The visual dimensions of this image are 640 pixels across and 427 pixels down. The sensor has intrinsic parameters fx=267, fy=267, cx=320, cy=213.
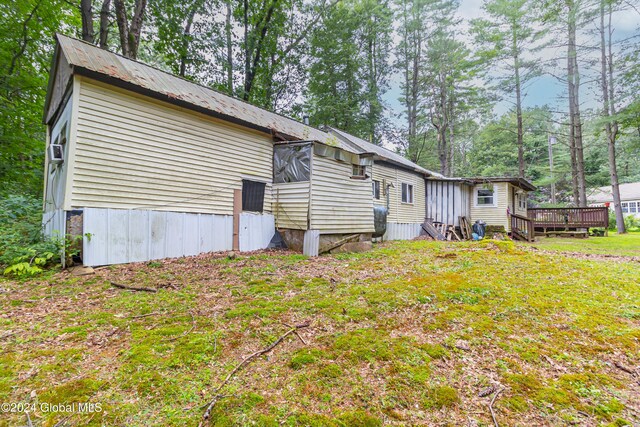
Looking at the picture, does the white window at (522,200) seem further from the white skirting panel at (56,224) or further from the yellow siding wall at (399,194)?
the white skirting panel at (56,224)

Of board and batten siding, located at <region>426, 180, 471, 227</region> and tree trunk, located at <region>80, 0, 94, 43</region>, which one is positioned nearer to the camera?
tree trunk, located at <region>80, 0, 94, 43</region>

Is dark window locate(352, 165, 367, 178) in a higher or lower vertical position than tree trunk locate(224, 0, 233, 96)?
lower

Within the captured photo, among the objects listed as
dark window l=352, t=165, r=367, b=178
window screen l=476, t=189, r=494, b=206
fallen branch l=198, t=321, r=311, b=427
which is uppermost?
dark window l=352, t=165, r=367, b=178

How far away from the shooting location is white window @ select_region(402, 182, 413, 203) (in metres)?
14.1

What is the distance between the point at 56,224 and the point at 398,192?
12.6m

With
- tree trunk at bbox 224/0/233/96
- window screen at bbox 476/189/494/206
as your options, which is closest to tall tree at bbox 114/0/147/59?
tree trunk at bbox 224/0/233/96

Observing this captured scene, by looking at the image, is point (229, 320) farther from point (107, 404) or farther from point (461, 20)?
point (461, 20)

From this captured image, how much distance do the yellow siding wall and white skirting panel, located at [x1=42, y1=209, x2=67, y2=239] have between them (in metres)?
9.93

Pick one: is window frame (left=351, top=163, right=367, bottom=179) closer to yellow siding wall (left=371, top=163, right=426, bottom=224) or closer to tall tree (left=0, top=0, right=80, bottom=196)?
yellow siding wall (left=371, top=163, right=426, bottom=224)

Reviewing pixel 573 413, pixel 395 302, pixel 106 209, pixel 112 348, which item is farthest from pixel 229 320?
pixel 106 209

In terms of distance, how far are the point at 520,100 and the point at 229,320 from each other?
25.0 meters

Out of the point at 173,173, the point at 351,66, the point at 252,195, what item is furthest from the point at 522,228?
the point at 173,173

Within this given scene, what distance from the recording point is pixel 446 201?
51.2 ft

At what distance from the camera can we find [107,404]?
5.95ft
